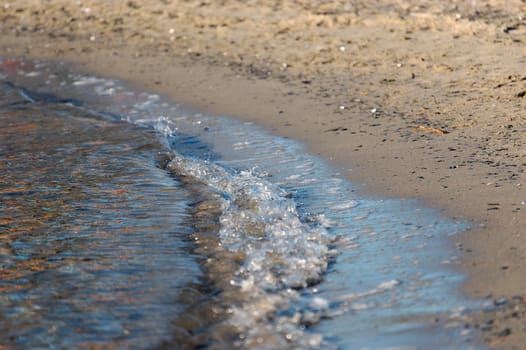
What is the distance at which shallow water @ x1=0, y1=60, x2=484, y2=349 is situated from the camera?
3.36 metres

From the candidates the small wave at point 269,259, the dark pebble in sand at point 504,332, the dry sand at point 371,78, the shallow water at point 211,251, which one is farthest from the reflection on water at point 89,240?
the dark pebble in sand at point 504,332

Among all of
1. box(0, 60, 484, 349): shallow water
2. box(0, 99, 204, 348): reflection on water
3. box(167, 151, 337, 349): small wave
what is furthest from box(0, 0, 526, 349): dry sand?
box(0, 99, 204, 348): reflection on water

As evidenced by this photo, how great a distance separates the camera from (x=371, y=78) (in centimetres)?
692

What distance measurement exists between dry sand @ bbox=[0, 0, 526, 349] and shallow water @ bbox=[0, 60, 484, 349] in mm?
190

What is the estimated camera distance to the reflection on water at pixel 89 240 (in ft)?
11.4

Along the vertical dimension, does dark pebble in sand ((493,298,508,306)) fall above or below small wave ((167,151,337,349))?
above

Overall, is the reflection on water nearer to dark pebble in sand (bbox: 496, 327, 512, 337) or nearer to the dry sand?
the dry sand

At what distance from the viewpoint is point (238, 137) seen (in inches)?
240

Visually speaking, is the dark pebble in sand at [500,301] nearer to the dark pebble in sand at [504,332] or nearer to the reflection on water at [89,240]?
the dark pebble in sand at [504,332]

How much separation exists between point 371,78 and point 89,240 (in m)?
3.25

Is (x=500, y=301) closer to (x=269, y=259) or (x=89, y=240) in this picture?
(x=269, y=259)

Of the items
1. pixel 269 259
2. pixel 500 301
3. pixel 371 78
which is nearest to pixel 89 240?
pixel 269 259

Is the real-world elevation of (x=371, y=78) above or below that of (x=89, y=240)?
above

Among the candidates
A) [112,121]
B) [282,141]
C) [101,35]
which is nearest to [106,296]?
[282,141]
